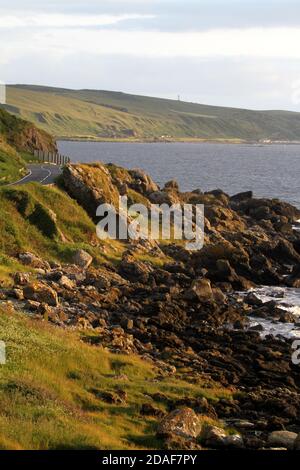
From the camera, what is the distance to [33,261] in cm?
4350

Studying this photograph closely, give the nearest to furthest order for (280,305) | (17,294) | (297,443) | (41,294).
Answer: (297,443) < (17,294) < (41,294) < (280,305)

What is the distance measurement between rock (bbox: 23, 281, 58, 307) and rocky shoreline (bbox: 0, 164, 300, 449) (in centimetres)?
6

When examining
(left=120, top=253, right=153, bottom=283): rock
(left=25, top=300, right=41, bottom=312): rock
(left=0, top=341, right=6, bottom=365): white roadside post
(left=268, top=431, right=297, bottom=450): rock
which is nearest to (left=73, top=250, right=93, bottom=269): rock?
(left=120, top=253, right=153, bottom=283): rock

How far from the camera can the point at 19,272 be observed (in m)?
40.1

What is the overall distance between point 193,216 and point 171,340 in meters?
34.0

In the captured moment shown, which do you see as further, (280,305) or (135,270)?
(135,270)

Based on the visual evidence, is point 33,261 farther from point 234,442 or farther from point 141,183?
point 141,183

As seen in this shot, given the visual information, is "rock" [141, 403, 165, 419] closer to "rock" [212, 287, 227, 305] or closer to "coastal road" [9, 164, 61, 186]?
"rock" [212, 287, 227, 305]

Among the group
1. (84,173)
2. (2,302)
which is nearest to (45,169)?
(84,173)

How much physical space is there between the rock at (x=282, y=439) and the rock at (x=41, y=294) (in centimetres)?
1631

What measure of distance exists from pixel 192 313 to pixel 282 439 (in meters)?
17.7

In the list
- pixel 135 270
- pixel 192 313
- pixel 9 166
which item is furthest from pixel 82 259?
pixel 9 166

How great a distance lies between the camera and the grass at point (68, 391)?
Result: 61.2 feet
